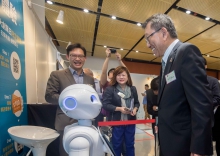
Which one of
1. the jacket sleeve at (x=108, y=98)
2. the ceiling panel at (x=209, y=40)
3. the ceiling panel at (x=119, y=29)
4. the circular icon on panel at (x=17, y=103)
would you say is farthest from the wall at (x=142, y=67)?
the circular icon on panel at (x=17, y=103)

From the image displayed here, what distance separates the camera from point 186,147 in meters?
0.84

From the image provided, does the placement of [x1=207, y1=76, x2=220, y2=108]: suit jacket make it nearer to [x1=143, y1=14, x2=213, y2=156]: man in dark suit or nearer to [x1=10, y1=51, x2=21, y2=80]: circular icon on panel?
[x1=143, y1=14, x2=213, y2=156]: man in dark suit

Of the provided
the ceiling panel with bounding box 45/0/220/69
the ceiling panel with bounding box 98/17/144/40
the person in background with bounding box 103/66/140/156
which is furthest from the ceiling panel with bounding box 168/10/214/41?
the person in background with bounding box 103/66/140/156

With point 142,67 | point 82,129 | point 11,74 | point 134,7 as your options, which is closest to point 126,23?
point 134,7

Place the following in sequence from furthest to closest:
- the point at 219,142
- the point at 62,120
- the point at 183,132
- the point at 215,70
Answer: the point at 215,70 < the point at 219,142 < the point at 62,120 < the point at 183,132

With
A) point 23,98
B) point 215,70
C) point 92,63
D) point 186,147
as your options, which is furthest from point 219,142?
point 215,70

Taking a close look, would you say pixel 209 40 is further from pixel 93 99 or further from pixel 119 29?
pixel 93 99

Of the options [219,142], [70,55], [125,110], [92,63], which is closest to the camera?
[70,55]

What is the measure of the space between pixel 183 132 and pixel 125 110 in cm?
94

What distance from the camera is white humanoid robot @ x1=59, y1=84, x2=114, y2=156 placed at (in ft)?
2.55

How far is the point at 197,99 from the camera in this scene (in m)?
0.75

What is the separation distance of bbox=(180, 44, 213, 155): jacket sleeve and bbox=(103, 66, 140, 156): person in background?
40.4 inches

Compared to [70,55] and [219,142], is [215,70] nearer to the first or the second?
[219,142]

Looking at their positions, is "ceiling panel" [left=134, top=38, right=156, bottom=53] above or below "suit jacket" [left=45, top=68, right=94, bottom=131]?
above
